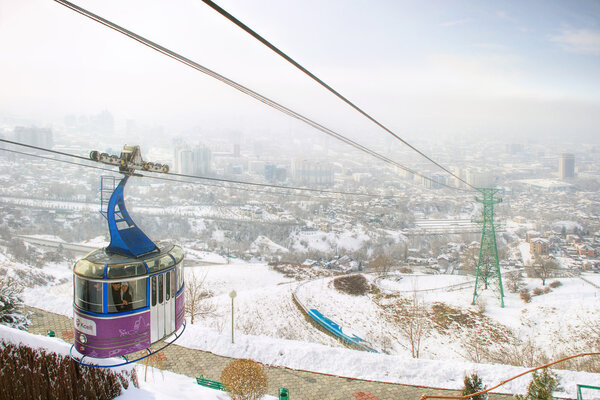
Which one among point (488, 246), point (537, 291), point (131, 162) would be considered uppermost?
point (131, 162)

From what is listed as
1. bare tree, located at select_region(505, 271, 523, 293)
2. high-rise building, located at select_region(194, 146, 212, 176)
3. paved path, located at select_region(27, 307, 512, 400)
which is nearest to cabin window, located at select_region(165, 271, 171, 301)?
paved path, located at select_region(27, 307, 512, 400)

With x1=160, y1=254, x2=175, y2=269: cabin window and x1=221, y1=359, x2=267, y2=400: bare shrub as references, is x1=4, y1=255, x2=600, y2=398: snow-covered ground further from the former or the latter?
x1=160, y1=254, x2=175, y2=269: cabin window

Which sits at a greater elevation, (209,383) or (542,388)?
(542,388)

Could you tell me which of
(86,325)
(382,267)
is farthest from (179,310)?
(382,267)

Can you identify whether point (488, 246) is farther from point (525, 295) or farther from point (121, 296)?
point (121, 296)

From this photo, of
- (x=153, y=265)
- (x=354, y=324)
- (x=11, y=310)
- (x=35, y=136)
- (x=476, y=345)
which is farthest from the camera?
(x=35, y=136)

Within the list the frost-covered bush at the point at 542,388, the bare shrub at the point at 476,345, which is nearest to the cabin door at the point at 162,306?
the frost-covered bush at the point at 542,388

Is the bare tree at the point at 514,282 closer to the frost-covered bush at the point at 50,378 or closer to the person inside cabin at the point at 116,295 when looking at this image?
the frost-covered bush at the point at 50,378
